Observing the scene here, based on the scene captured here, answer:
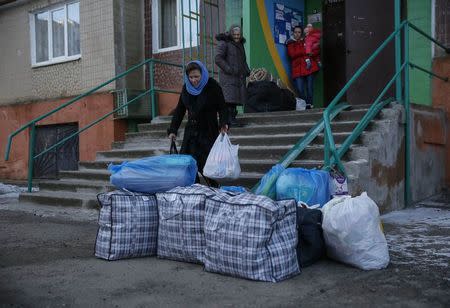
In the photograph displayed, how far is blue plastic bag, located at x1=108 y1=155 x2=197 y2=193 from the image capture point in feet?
14.7

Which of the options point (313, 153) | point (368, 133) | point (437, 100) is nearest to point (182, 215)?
point (313, 153)

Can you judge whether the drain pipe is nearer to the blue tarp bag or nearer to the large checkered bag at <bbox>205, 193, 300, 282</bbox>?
the blue tarp bag

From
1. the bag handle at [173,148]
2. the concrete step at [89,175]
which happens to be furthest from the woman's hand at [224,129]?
the concrete step at [89,175]

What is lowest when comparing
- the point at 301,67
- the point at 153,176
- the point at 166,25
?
the point at 153,176

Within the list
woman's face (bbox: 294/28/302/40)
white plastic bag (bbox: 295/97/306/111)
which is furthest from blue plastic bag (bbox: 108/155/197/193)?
woman's face (bbox: 294/28/302/40)

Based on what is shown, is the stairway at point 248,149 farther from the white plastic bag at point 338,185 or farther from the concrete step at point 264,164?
the white plastic bag at point 338,185

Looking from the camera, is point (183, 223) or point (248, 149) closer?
point (183, 223)

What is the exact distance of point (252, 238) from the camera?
357cm

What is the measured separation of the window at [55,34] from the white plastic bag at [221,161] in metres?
6.90

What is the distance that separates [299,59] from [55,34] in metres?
5.83

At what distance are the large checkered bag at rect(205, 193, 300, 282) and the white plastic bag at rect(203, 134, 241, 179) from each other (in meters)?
1.27

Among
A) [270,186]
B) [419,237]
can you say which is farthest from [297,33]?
[419,237]

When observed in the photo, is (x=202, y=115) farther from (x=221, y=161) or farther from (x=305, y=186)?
(x=305, y=186)

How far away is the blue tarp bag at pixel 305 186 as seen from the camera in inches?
182
